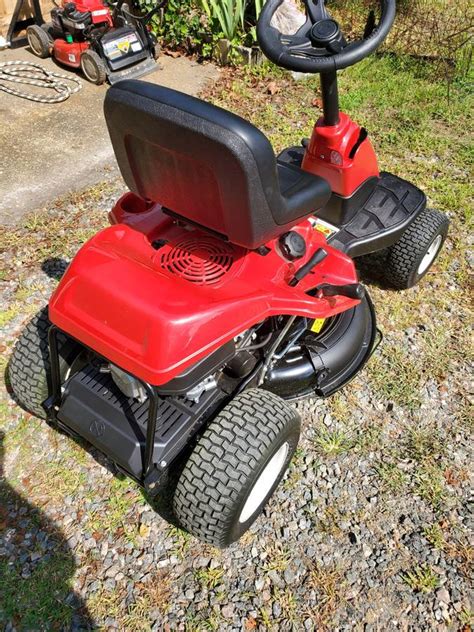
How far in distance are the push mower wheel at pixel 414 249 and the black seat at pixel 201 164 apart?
1.19 meters

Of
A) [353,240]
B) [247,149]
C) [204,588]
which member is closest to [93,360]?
[204,588]

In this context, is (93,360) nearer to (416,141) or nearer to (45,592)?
(45,592)

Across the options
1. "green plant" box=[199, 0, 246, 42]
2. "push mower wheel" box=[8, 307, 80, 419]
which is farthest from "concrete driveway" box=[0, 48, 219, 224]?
"push mower wheel" box=[8, 307, 80, 419]

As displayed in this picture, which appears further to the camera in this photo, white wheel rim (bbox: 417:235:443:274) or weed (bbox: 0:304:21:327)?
white wheel rim (bbox: 417:235:443:274)

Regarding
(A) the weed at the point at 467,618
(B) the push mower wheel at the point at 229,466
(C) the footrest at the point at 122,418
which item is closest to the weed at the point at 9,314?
(C) the footrest at the point at 122,418

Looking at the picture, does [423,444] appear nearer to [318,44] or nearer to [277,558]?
[277,558]

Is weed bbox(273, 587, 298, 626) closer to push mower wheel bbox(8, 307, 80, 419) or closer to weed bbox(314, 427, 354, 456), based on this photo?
weed bbox(314, 427, 354, 456)

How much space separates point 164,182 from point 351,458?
1.45 meters

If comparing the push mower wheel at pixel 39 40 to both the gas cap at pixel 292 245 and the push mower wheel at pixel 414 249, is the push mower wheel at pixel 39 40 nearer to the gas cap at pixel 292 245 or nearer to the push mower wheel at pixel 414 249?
the push mower wheel at pixel 414 249

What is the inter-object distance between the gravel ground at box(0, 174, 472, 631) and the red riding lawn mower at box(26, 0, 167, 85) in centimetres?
358

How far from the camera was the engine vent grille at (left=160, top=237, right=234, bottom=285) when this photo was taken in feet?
6.23

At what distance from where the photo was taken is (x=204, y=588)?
6.65ft

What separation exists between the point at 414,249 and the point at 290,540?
163 cm

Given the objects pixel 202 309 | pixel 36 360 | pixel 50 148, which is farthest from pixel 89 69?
pixel 202 309
